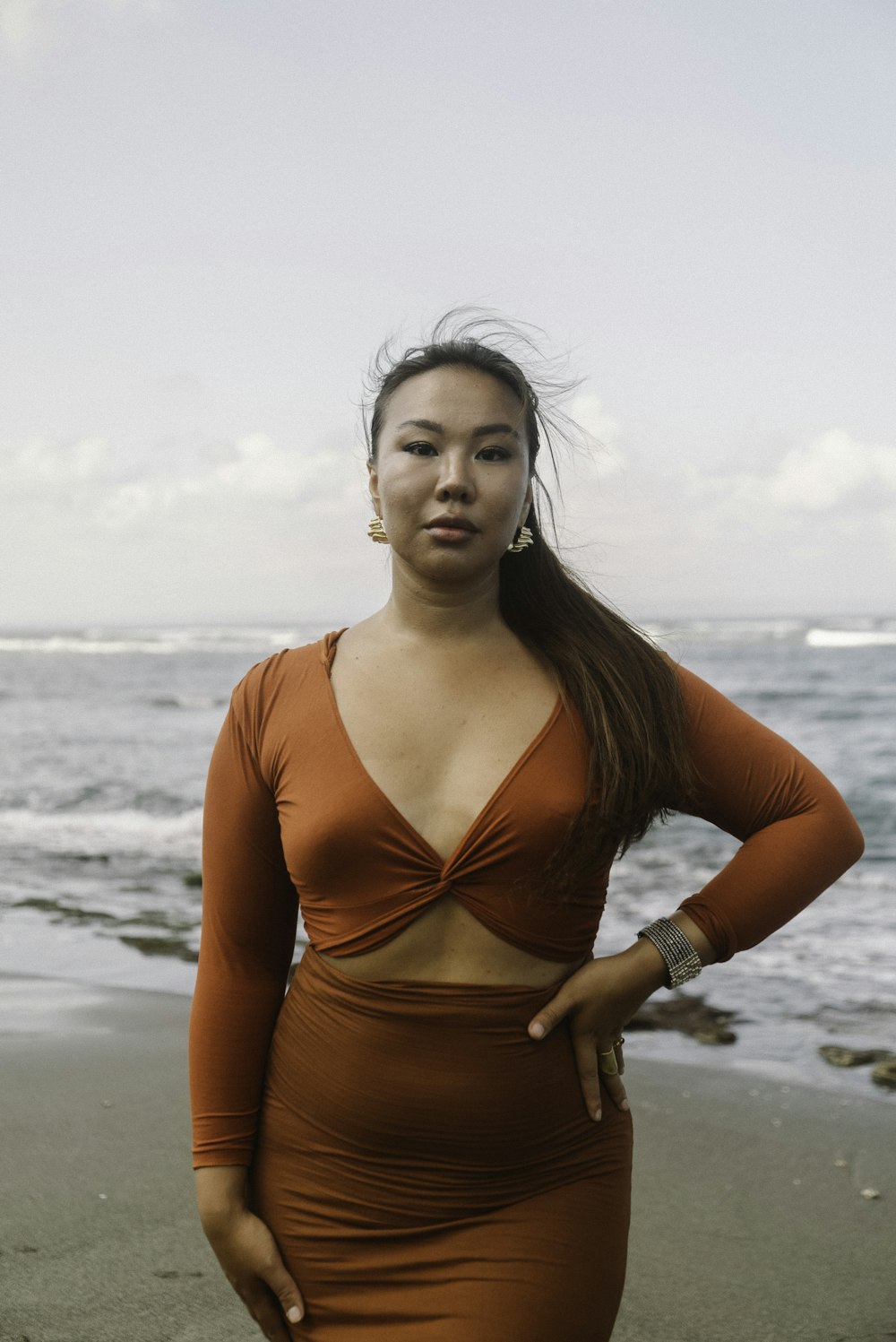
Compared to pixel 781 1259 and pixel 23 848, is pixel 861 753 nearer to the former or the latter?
pixel 23 848

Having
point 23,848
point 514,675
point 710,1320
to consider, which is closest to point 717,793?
point 514,675

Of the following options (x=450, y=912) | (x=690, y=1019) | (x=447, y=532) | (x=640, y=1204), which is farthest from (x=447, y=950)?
(x=690, y=1019)

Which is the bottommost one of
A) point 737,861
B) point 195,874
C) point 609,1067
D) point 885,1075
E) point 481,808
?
point 195,874

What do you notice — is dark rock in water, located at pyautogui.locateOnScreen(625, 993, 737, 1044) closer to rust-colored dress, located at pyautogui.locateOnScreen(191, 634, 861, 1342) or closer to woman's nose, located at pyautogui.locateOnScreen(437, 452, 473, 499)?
rust-colored dress, located at pyautogui.locateOnScreen(191, 634, 861, 1342)

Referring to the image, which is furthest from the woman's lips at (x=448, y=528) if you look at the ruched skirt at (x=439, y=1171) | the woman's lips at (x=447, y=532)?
the ruched skirt at (x=439, y=1171)

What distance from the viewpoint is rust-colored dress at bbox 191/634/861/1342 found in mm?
2037

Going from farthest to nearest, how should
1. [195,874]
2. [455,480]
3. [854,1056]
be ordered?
1. [195,874]
2. [854,1056]
3. [455,480]

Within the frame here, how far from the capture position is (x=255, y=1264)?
215cm

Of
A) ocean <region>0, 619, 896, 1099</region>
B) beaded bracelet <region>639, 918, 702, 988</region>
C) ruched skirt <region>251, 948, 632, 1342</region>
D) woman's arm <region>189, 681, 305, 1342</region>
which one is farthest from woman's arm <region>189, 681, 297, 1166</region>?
ocean <region>0, 619, 896, 1099</region>

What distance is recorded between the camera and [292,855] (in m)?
2.11

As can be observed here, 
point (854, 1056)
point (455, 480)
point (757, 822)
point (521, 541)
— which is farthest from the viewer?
point (854, 1056)

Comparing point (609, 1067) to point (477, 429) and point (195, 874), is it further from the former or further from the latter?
point (195, 874)

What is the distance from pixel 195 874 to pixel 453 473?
25.7ft

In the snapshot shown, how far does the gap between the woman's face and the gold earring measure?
12cm
